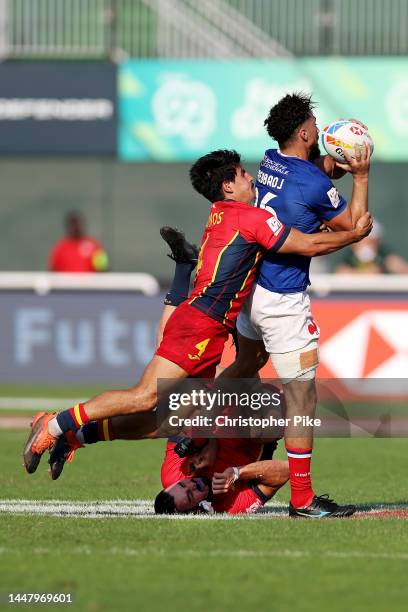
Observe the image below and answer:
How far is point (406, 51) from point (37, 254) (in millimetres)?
7873

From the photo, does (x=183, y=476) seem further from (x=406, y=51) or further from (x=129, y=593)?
(x=406, y=51)

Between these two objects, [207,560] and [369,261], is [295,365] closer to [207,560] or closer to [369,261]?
[207,560]

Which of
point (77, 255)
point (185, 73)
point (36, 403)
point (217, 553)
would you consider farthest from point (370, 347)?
Result: point (217, 553)

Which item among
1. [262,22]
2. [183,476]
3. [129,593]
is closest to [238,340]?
[183,476]

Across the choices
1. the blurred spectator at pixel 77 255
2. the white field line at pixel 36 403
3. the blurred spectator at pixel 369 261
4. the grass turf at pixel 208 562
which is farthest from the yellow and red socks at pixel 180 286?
the blurred spectator at pixel 77 255

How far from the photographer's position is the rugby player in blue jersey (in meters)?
Result: 8.24

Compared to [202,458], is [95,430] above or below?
above

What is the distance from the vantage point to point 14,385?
1789cm

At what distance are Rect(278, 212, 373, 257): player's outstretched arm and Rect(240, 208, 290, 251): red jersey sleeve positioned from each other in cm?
4

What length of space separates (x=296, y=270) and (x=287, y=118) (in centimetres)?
92

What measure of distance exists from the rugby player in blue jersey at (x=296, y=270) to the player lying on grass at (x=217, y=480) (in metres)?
0.40

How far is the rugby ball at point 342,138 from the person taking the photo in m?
8.41

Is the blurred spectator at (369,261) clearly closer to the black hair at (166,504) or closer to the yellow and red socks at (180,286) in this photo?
the yellow and red socks at (180,286)

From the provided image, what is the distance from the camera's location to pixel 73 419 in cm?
823
